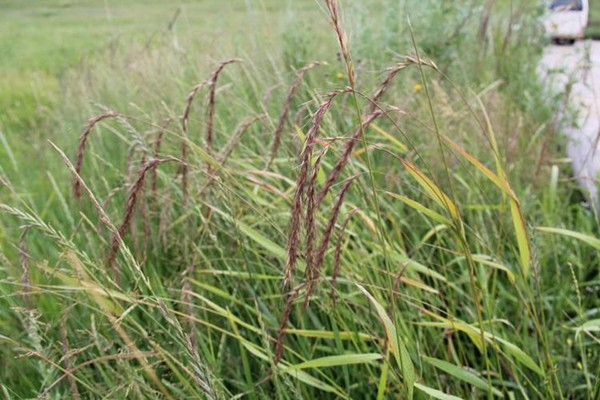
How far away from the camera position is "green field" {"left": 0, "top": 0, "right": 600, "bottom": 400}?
1.23 m

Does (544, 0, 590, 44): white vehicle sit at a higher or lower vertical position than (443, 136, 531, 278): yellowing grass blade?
lower

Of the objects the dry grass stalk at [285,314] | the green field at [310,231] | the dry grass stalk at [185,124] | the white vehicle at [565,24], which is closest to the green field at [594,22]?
the white vehicle at [565,24]

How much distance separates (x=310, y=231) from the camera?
36.4 inches

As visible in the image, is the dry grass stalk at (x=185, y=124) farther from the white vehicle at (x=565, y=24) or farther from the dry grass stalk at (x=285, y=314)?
the white vehicle at (x=565, y=24)

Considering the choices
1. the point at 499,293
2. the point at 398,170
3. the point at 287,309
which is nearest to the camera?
the point at 287,309

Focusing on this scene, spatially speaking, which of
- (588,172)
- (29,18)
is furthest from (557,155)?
(29,18)

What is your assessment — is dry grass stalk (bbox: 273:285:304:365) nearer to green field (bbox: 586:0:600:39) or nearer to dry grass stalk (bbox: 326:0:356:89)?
dry grass stalk (bbox: 326:0:356:89)

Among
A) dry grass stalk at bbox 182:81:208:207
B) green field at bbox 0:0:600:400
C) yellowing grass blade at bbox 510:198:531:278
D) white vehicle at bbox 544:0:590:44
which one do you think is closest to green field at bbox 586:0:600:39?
white vehicle at bbox 544:0:590:44

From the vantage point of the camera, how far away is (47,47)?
10586 millimetres

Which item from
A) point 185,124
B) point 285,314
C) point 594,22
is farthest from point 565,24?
point 285,314

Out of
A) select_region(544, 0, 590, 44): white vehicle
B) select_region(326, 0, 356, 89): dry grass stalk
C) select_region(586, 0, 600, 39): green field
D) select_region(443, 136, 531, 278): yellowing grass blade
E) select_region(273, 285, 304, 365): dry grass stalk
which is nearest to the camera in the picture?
select_region(326, 0, 356, 89): dry grass stalk

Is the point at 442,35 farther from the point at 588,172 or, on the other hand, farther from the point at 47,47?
the point at 47,47

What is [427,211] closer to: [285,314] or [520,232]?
[520,232]

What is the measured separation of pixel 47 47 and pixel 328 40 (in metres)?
6.80
